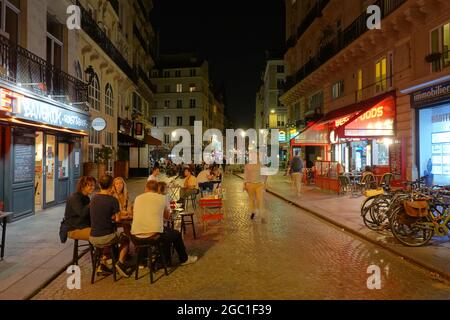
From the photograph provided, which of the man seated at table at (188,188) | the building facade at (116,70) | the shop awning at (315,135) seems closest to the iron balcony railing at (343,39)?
the shop awning at (315,135)

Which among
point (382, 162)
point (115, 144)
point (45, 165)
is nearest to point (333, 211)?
point (382, 162)

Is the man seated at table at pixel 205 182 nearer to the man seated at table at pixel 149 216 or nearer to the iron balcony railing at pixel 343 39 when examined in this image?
the man seated at table at pixel 149 216

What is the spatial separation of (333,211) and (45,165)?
965 cm

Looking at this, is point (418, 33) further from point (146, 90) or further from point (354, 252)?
point (146, 90)

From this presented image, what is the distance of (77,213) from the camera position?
5980 mm

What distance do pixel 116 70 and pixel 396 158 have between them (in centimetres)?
1726

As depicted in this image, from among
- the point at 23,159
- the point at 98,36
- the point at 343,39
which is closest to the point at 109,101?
the point at 98,36

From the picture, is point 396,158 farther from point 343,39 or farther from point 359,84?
point 343,39

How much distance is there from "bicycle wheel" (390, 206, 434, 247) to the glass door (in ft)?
35.5

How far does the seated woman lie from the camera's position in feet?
19.5

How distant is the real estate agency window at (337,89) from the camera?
21797mm

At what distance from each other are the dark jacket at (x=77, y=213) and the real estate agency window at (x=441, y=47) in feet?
39.0
